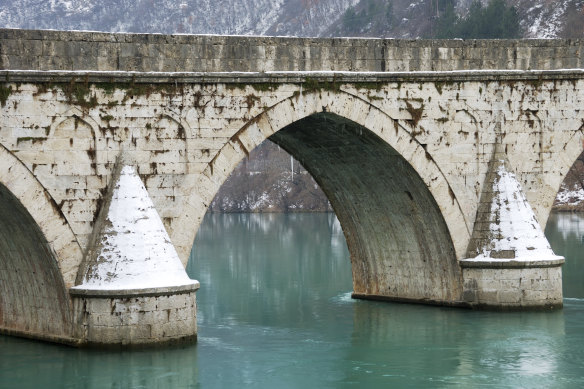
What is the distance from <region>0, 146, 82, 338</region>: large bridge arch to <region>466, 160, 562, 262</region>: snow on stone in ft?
23.2

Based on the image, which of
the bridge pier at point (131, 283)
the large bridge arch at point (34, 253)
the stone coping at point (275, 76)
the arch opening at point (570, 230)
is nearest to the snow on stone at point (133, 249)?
the bridge pier at point (131, 283)

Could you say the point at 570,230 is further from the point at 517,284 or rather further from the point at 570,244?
the point at 517,284

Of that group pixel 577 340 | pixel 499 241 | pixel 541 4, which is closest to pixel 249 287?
pixel 499 241

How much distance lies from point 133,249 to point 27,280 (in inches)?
86.3

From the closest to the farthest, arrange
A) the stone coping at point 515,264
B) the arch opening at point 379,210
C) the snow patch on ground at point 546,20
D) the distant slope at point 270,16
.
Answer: the stone coping at point 515,264 < the arch opening at point 379,210 < the snow patch on ground at point 546,20 < the distant slope at point 270,16

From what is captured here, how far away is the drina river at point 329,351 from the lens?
1426 cm

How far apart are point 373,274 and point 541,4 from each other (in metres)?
52.8

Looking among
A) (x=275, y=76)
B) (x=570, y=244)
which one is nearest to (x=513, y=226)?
(x=275, y=76)

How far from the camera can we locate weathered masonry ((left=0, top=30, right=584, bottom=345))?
49.9ft

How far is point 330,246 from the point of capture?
38094 mm

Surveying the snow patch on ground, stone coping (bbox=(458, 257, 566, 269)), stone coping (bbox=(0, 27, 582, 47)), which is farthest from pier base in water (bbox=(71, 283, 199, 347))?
the snow patch on ground

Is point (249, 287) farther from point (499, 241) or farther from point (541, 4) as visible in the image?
point (541, 4)

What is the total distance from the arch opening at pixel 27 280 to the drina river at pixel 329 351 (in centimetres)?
39

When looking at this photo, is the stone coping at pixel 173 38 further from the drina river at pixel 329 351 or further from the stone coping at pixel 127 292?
the drina river at pixel 329 351
